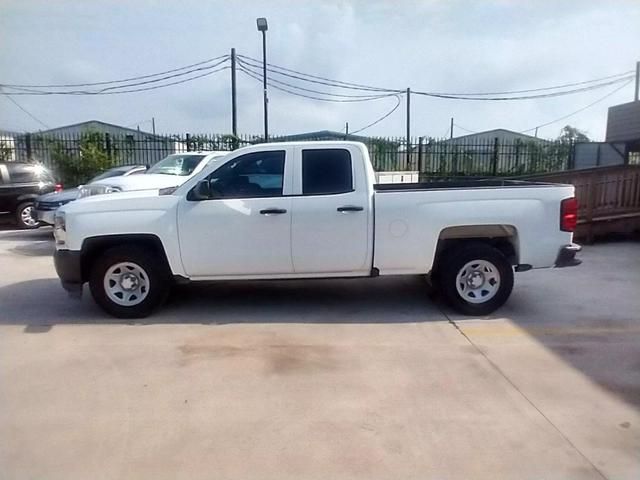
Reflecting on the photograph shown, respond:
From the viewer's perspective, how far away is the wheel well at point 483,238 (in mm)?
5555

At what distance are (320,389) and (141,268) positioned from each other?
2.70 metres

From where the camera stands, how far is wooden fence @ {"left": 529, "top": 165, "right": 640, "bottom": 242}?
10.3 m

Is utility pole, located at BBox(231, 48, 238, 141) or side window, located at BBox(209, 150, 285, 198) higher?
utility pole, located at BBox(231, 48, 238, 141)

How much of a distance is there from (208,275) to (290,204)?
121 cm

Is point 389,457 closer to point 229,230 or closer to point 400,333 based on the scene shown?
point 400,333

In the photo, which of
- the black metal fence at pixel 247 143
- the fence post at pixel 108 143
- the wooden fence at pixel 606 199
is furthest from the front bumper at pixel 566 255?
the fence post at pixel 108 143

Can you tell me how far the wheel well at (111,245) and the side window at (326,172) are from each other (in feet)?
5.66

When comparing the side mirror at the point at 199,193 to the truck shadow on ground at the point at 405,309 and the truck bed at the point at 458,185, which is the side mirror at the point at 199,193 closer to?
the truck shadow on ground at the point at 405,309

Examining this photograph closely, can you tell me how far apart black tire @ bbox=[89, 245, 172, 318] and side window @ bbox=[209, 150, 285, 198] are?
105 cm

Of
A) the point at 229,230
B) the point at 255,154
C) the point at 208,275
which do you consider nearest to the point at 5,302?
the point at 208,275

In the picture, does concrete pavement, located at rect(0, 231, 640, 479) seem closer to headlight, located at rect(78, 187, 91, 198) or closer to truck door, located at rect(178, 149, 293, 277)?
truck door, located at rect(178, 149, 293, 277)

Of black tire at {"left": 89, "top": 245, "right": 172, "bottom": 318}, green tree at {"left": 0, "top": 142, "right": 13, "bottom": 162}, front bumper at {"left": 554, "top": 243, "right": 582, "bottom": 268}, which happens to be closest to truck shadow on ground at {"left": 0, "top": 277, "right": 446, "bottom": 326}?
black tire at {"left": 89, "top": 245, "right": 172, "bottom": 318}

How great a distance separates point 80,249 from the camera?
17.9 feet

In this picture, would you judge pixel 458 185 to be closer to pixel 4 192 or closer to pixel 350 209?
pixel 350 209
